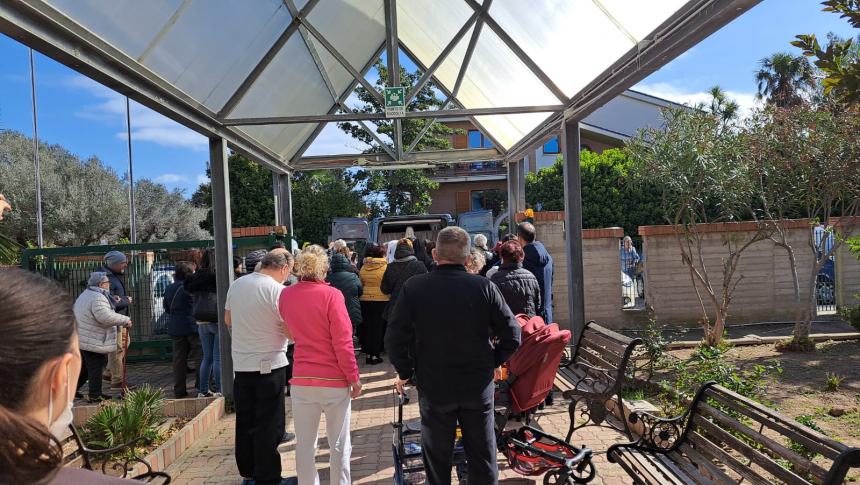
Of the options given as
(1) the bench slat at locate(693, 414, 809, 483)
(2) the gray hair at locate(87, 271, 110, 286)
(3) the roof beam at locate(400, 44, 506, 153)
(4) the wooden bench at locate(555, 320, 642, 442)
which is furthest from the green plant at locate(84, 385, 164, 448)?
(3) the roof beam at locate(400, 44, 506, 153)

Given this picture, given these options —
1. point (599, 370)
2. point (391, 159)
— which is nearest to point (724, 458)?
point (599, 370)

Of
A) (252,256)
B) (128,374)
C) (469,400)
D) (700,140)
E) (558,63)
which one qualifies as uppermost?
(558,63)

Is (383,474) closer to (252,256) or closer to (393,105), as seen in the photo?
(252,256)

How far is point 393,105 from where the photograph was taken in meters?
7.90

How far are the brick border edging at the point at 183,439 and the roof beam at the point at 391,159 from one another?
594cm

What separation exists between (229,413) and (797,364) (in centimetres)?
697

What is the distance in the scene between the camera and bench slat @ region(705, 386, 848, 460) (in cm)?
267

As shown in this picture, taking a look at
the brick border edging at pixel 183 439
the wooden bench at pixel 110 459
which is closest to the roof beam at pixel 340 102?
the brick border edging at pixel 183 439

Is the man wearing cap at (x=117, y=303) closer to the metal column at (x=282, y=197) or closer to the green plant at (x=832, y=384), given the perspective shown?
the metal column at (x=282, y=197)

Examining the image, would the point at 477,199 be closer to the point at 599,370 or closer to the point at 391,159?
the point at 391,159

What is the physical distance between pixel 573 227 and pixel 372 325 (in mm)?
3413

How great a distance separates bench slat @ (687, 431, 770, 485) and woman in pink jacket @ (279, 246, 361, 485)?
217 cm

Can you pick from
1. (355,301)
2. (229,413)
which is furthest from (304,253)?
(355,301)

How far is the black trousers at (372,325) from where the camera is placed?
9352mm
